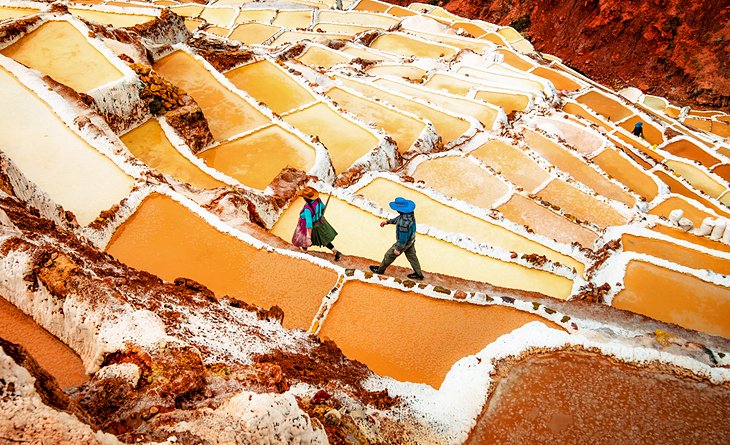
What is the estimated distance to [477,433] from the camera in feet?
15.3

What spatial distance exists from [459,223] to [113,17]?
12.0m

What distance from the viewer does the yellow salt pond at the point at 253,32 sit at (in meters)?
25.9

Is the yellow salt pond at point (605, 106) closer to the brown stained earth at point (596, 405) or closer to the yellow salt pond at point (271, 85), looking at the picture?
the yellow salt pond at point (271, 85)

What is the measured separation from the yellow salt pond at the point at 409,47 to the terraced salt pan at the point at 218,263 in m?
20.0

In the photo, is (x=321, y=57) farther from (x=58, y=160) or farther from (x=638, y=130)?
(x=58, y=160)

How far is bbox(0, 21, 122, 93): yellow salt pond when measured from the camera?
35.2ft

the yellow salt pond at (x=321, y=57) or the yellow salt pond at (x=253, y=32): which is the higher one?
the yellow salt pond at (x=253, y=32)

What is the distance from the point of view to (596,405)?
490cm

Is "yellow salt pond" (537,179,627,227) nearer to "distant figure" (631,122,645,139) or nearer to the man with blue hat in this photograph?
the man with blue hat

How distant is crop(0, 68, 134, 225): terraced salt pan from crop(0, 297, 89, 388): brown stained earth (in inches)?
136

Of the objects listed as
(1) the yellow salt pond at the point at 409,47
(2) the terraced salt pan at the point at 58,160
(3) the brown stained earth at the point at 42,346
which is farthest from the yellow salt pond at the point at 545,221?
(1) the yellow salt pond at the point at 409,47

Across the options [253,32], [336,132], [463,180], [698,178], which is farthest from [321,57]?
[698,178]

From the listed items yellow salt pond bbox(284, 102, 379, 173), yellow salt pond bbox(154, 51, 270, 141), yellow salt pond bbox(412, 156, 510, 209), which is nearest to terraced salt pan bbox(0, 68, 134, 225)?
yellow salt pond bbox(154, 51, 270, 141)

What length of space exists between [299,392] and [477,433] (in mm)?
1644
